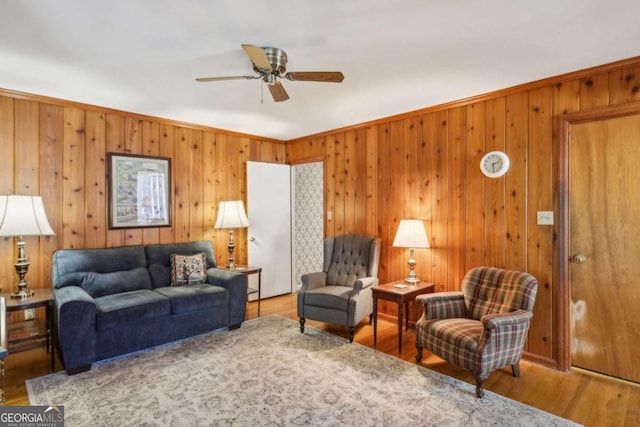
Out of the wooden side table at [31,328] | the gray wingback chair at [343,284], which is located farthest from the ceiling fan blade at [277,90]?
the wooden side table at [31,328]

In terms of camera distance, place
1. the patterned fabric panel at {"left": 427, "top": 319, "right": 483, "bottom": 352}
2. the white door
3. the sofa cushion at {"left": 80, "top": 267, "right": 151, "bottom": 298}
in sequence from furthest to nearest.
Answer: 1. the white door
2. the sofa cushion at {"left": 80, "top": 267, "right": 151, "bottom": 298}
3. the patterned fabric panel at {"left": 427, "top": 319, "right": 483, "bottom": 352}

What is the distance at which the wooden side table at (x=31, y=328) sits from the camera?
2.78m

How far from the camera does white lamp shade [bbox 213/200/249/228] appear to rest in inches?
170

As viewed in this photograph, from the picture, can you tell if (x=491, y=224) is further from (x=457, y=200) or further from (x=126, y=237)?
(x=126, y=237)

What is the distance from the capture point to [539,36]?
2.23 meters

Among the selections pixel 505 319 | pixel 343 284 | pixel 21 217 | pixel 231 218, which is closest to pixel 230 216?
pixel 231 218

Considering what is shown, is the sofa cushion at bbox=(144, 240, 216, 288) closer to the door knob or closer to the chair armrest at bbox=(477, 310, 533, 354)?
the chair armrest at bbox=(477, 310, 533, 354)

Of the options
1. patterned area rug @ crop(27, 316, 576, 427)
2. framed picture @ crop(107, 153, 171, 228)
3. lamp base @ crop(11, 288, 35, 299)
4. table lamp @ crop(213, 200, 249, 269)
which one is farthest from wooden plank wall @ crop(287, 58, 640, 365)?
lamp base @ crop(11, 288, 35, 299)

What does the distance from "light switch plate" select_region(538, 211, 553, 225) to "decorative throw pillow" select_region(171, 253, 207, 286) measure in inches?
134

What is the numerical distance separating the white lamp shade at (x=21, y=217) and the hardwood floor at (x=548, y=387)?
1138 mm

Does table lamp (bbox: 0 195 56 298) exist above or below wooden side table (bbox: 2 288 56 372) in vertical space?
above

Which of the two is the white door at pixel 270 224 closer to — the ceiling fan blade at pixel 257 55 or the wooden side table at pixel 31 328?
the wooden side table at pixel 31 328

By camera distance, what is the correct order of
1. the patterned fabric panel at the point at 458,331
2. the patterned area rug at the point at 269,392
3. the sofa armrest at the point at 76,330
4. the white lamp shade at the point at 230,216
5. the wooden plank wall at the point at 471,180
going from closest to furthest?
the patterned area rug at the point at 269,392 → the patterned fabric panel at the point at 458,331 → the sofa armrest at the point at 76,330 → the wooden plank wall at the point at 471,180 → the white lamp shade at the point at 230,216

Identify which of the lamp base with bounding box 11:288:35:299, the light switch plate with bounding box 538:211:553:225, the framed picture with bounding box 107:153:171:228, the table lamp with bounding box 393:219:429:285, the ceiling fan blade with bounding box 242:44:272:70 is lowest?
the lamp base with bounding box 11:288:35:299
